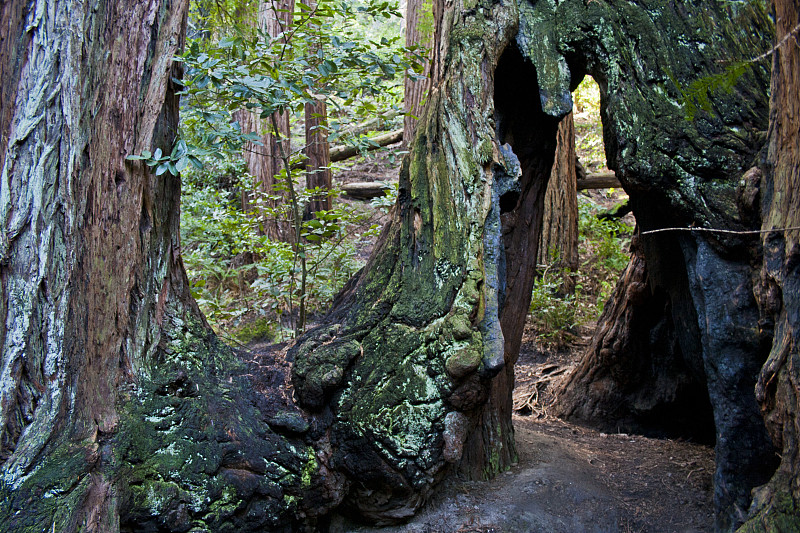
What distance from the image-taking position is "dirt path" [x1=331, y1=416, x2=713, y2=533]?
10.5 ft

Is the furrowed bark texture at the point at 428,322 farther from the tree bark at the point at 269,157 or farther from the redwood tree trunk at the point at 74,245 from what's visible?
the tree bark at the point at 269,157

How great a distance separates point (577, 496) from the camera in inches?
137

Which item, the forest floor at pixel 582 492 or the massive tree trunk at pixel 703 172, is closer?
the massive tree trunk at pixel 703 172

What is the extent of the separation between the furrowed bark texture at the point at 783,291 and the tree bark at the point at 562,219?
18.1 feet

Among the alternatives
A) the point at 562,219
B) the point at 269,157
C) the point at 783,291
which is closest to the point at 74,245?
the point at 783,291

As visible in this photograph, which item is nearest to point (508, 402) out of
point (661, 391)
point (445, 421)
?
point (445, 421)

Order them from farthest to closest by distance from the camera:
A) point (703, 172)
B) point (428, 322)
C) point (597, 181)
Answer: point (597, 181) < point (703, 172) < point (428, 322)

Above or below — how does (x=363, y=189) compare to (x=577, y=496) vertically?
above

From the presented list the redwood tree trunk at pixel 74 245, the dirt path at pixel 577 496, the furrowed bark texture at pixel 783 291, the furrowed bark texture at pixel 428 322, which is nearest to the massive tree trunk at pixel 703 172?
the furrowed bark texture at pixel 783 291

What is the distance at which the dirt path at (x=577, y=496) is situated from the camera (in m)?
3.20

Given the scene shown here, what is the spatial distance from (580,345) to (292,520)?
5488 mm

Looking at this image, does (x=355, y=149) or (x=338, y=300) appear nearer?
(x=338, y=300)

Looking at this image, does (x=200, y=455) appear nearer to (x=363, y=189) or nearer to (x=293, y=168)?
(x=293, y=168)

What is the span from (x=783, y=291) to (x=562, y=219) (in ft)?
19.9
